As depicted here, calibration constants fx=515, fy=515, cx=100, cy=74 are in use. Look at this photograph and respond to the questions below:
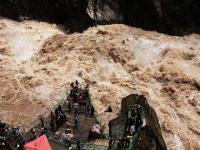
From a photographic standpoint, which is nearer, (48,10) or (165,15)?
(165,15)

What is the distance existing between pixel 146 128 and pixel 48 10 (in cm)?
2079

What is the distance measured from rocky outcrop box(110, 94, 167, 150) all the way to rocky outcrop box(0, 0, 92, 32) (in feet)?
47.9

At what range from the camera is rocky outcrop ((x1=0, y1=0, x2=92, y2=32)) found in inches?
1545

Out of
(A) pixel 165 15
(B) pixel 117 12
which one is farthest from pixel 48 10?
(A) pixel 165 15

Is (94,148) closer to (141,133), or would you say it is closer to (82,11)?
(141,133)

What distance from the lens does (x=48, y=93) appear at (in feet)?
104

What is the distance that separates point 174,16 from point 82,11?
7016 millimetres

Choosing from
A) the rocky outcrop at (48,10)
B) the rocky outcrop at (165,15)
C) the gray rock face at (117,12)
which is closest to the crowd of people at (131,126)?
the rocky outcrop at (165,15)

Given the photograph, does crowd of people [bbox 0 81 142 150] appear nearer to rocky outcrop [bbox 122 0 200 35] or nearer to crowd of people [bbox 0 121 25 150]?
crowd of people [bbox 0 121 25 150]

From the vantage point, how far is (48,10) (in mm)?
40750

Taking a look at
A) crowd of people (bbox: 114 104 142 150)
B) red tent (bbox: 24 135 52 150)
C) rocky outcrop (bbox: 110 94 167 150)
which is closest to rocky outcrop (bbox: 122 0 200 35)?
rocky outcrop (bbox: 110 94 167 150)

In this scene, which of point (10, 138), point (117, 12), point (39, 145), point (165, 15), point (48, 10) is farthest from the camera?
→ point (48, 10)

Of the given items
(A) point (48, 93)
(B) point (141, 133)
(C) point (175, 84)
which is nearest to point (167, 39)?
(C) point (175, 84)

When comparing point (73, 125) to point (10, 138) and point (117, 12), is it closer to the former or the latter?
point (10, 138)
